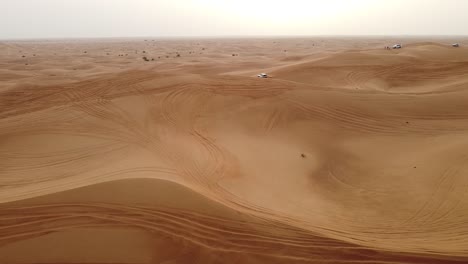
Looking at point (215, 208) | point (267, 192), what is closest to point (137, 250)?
point (215, 208)

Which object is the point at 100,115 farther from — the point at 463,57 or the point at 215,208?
the point at 463,57

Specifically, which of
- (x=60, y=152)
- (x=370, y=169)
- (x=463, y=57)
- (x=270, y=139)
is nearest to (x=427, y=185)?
(x=370, y=169)

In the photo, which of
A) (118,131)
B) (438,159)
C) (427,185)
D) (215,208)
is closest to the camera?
(215,208)

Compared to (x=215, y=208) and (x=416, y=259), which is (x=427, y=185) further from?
(x=215, y=208)

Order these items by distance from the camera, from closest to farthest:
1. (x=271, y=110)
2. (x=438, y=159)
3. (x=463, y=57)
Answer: (x=438, y=159)
(x=271, y=110)
(x=463, y=57)

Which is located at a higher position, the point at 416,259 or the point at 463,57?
the point at 463,57

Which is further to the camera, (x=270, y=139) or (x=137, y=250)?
(x=270, y=139)

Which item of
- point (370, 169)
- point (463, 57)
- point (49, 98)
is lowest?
point (370, 169)
